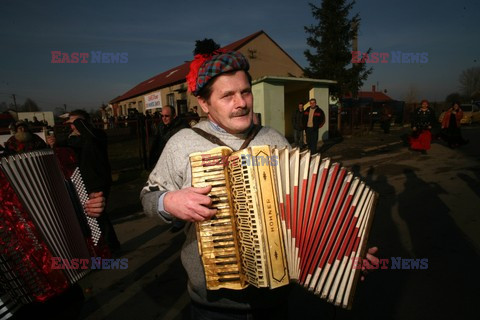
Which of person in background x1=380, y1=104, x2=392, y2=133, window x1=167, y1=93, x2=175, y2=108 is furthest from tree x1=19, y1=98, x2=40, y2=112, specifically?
person in background x1=380, y1=104, x2=392, y2=133

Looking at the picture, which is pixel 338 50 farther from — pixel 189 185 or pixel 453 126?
pixel 189 185

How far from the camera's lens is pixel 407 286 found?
2664 mm

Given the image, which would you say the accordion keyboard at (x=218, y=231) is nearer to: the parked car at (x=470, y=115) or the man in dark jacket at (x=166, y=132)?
the man in dark jacket at (x=166, y=132)

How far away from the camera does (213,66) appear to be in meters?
1.36

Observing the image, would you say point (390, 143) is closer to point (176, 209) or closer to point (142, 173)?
point (142, 173)

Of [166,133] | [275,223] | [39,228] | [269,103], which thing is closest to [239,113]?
[275,223]

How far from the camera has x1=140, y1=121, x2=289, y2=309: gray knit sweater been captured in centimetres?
134

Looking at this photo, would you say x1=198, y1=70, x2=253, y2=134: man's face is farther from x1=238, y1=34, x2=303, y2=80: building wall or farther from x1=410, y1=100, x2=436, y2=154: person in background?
x1=238, y1=34, x2=303, y2=80: building wall

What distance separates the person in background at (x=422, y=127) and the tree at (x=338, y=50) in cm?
946

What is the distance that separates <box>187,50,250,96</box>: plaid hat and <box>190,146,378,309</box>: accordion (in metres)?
0.45

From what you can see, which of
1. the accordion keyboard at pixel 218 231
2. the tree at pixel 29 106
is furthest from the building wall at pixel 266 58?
the tree at pixel 29 106

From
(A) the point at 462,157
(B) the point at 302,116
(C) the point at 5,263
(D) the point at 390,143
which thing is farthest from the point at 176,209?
(D) the point at 390,143

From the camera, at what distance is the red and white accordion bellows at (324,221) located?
1260 millimetres

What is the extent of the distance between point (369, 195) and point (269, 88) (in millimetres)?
10194
